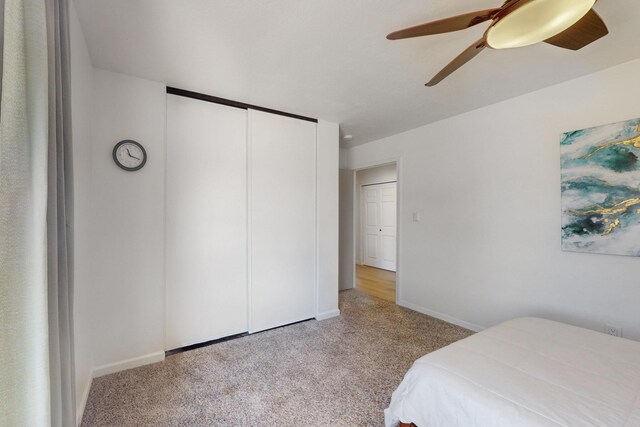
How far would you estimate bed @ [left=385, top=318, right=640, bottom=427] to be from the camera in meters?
1.07

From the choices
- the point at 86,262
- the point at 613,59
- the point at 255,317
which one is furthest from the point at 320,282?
the point at 613,59

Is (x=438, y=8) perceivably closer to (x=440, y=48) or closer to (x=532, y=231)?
(x=440, y=48)

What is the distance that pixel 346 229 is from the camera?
15.6 feet

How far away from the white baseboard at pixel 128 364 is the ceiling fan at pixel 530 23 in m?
2.91

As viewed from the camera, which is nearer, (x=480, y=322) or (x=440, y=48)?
(x=440, y=48)

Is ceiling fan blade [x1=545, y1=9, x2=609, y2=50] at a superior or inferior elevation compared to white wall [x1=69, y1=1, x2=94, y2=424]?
superior

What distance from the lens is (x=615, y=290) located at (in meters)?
2.17

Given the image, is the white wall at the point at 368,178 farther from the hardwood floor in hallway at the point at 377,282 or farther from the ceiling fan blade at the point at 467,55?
the ceiling fan blade at the point at 467,55

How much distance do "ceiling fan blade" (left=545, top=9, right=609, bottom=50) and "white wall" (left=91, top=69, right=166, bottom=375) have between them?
2.79m

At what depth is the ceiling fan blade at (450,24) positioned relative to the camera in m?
1.23

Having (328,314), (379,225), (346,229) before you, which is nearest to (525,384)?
(328,314)

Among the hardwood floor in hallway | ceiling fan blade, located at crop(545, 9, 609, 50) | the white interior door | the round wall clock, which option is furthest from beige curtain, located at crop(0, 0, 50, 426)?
the white interior door

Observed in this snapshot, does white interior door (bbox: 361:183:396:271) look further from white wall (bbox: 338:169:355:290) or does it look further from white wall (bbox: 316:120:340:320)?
white wall (bbox: 316:120:340:320)

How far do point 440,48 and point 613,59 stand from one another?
136cm
